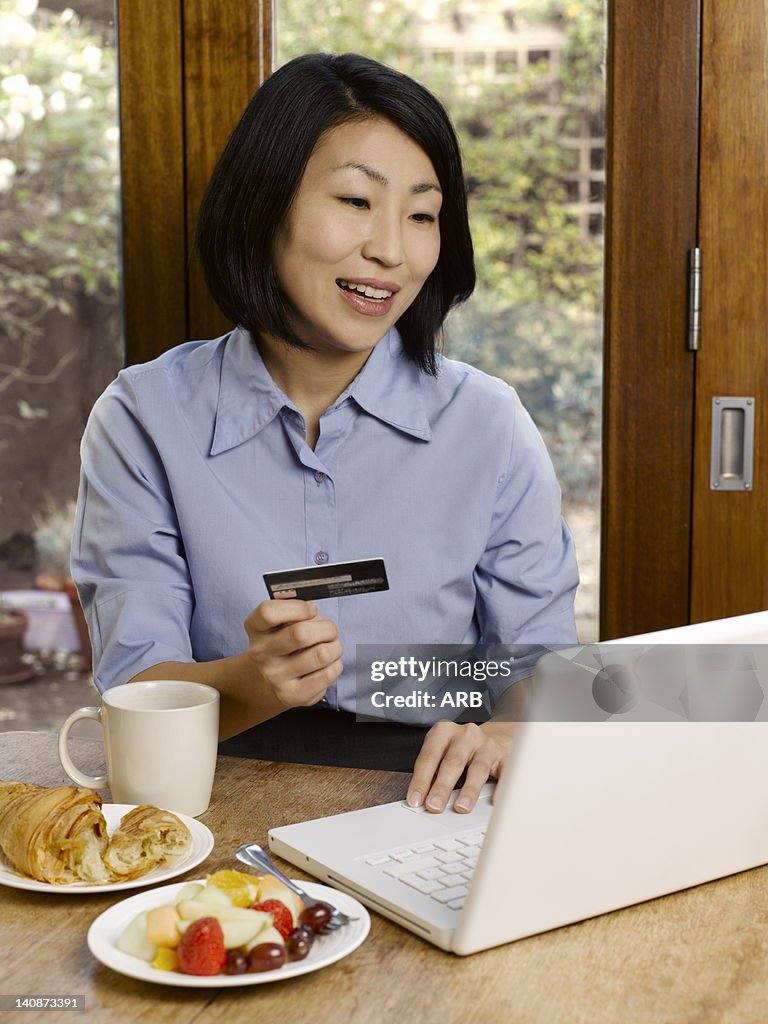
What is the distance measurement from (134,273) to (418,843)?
133 centimetres

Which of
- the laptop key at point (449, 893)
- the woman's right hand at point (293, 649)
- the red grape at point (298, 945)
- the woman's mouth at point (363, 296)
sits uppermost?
the woman's mouth at point (363, 296)

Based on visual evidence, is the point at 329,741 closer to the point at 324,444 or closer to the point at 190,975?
the point at 324,444

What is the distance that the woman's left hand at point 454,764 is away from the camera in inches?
42.1

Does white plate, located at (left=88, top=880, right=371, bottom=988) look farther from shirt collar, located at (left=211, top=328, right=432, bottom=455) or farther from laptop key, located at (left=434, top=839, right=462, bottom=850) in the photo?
shirt collar, located at (left=211, top=328, right=432, bottom=455)

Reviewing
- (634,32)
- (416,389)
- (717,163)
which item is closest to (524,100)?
(634,32)

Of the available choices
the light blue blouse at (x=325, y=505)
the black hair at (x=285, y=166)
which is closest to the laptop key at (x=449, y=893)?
the light blue blouse at (x=325, y=505)

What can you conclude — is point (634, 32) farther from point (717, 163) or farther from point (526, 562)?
point (526, 562)

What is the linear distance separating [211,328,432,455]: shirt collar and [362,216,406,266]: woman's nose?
179mm

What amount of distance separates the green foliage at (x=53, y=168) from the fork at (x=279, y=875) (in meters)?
1.33

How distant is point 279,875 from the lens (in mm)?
875

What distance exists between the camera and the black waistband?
1409 mm

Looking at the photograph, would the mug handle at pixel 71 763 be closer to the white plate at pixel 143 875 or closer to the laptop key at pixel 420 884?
the white plate at pixel 143 875

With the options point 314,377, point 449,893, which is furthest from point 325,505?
point 449,893

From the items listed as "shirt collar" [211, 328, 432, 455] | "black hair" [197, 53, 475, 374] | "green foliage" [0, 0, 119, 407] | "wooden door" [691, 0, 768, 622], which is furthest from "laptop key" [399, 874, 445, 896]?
"green foliage" [0, 0, 119, 407]
